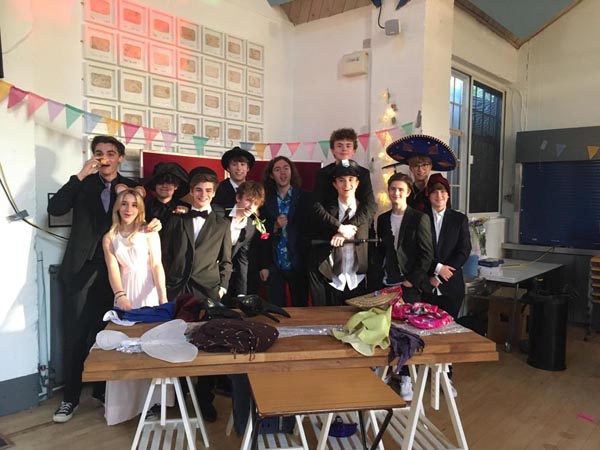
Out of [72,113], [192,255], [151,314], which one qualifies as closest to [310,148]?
[72,113]

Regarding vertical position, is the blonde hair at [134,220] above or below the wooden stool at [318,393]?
above

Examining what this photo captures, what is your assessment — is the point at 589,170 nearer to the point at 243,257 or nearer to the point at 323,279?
the point at 323,279

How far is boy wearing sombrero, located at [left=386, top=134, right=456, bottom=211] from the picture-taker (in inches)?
121

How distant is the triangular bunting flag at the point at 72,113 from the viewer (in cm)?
Answer: 296

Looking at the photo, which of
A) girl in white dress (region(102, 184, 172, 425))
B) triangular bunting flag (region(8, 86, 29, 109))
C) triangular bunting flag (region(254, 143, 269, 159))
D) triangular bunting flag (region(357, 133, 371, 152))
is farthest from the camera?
triangular bunting flag (region(254, 143, 269, 159))

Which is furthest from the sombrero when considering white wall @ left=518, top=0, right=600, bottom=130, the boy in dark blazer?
white wall @ left=518, top=0, right=600, bottom=130

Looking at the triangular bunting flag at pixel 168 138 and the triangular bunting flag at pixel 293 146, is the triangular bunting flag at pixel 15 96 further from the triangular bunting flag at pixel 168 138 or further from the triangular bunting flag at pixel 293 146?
the triangular bunting flag at pixel 293 146

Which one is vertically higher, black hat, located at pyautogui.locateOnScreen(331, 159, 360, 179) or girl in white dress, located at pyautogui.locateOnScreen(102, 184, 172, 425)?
black hat, located at pyautogui.locateOnScreen(331, 159, 360, 179)

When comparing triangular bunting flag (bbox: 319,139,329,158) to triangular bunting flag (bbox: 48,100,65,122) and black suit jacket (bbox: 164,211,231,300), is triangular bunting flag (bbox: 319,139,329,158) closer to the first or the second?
black suit jacket (bbox: 164,211,231,300)

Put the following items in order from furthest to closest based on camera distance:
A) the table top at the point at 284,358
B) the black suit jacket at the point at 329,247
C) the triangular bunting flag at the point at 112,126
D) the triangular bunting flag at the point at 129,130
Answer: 1. the triangular bunting flag at the point at 129,130
2. the triangular bunting flag at the point at 112,126
3. the black suit jacket at the point at 329,247
4. the table top at the point at 284,358

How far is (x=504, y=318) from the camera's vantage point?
4.16 metres

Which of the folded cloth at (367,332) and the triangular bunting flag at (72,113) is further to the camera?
the triangular bunting flag at (72,113)

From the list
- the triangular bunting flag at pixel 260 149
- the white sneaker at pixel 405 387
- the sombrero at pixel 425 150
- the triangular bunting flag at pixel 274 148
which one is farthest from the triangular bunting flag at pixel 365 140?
the white sneaker at pixel 405 387

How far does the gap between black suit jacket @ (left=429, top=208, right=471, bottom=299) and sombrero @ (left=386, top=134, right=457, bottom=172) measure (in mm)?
497
